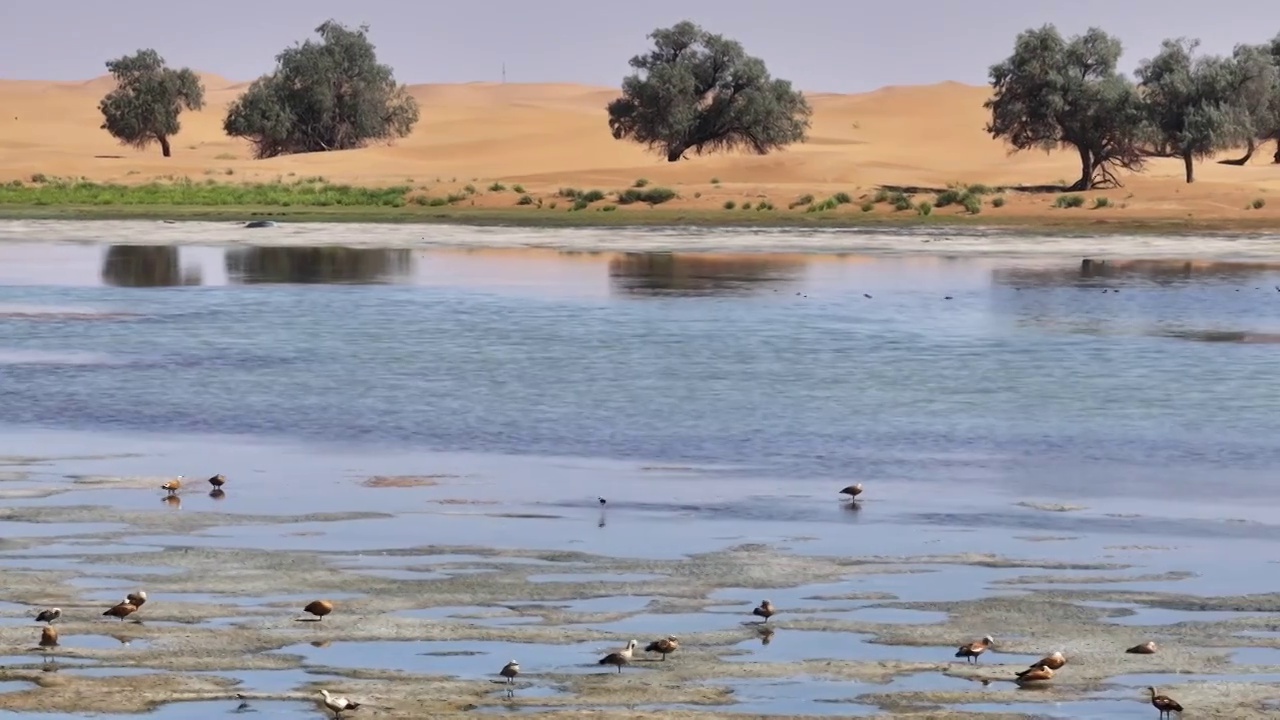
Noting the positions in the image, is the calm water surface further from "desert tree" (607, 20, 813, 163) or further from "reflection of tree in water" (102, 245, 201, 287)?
"desert tree" (607, 20, 813, 163)

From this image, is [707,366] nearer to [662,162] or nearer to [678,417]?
[678,417]

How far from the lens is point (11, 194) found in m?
72.6

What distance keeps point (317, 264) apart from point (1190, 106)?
38318 mm

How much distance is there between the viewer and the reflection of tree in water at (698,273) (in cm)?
3588

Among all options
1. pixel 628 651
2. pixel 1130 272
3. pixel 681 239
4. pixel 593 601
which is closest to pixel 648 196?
pixel 681 239

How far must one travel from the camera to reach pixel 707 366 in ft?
79.4

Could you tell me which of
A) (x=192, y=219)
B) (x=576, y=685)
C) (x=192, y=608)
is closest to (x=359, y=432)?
(x=192, y=608)

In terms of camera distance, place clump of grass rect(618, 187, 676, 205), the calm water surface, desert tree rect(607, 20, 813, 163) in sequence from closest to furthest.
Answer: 1. the calm water surface
2. clump of grass rect(618, 187, 676, 205)
3. desert tree rect(607, 20, 813, 163)

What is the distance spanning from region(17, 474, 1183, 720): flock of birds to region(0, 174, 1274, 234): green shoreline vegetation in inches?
1803

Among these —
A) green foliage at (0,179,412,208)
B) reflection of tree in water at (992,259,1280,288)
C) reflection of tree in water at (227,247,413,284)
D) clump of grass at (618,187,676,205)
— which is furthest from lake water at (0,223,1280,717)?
green foliage at (0,179,412,208)

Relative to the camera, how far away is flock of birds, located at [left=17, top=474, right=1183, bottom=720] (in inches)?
374

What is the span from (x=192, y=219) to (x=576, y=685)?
52.2 metres

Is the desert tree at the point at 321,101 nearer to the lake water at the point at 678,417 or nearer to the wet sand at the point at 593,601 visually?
the lake water at the point at 678,417

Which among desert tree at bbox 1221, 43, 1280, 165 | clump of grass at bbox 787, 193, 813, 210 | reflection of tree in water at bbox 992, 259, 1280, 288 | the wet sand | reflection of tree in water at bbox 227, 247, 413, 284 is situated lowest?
reflection of tree in water at bbox 992, 259, 1280, 288
